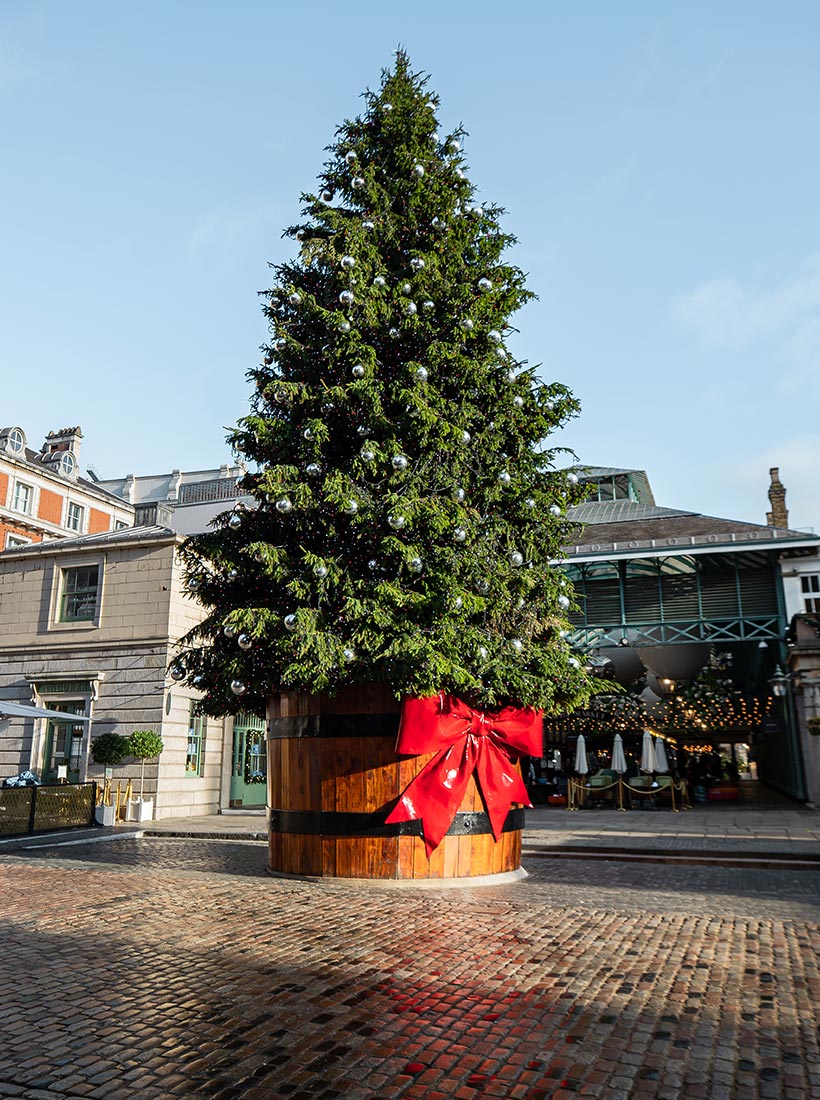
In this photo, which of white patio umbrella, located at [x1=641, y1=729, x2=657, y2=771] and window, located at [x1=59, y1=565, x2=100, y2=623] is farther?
white patio umbrella, located at [x1=641, y1=729, x2=657, y2=771]

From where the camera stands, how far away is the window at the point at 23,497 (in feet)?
146

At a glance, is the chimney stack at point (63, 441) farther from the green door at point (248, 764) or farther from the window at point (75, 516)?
the green door at point (248, 764)

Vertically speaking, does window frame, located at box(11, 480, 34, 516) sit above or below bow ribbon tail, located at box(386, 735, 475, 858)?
above

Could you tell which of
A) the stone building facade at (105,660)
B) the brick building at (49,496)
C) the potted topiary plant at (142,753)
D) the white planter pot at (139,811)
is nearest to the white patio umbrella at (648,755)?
the stone building facade at (105,660)

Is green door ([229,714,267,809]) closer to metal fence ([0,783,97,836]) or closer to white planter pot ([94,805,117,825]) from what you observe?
white planter pot ([94,805,117,825])

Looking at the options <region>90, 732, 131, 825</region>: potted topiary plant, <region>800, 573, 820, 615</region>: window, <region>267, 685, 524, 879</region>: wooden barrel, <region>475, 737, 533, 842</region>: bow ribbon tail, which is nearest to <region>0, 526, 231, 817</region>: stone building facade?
<region>90, 732, 131, 825</region>: potted topiary plant

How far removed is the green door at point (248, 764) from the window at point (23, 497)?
27.3 meters

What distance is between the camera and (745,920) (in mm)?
7559

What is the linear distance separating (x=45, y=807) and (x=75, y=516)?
3519 cm

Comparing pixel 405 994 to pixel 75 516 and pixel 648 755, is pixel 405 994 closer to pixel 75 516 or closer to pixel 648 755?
pixel 648 755

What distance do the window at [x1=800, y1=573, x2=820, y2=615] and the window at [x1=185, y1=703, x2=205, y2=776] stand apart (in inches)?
664

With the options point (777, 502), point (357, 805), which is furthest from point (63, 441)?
point (357, 805)

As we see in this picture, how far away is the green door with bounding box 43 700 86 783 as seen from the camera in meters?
20.9

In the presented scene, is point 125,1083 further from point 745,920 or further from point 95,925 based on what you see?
point 745,920
